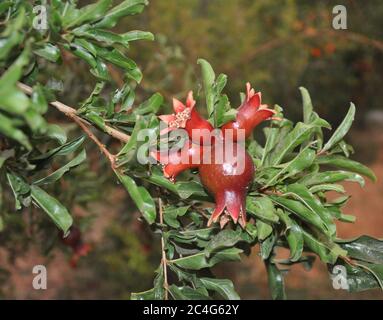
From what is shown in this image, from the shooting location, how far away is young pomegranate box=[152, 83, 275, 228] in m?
0.77

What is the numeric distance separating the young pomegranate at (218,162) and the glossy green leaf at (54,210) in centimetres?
16

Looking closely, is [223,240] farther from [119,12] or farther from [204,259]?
[119,12]

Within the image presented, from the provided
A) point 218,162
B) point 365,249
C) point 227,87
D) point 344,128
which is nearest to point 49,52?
point 218,162

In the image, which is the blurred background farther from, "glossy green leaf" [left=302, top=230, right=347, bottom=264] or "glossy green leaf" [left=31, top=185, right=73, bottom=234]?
"glossy green leaf" [left=302, top=230, right=347, bottom=264]

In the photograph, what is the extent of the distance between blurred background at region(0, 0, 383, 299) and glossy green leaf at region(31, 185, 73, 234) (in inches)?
23.4

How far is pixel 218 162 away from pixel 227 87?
2415 millimetres

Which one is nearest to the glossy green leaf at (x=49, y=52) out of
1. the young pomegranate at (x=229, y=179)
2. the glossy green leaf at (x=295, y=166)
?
the young pomegranate at (x=229, y=179)

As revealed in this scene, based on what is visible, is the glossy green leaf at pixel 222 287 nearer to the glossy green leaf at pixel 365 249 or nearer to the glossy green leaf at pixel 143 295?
the glossy green leaf at pixel 143 295

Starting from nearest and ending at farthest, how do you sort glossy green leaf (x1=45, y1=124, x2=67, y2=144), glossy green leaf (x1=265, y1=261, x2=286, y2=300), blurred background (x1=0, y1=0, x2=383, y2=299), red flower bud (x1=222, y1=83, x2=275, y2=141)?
glossy green leaf (x1=45, y1=124, x2=67, y2=144)
red flower bud (x1=222, y1=83, x2=275, y2=141)
glossy green leaf (x1=265, y1=261, x2=286, y2=300)
blurred background (x1=0, y1=0, x2=383, y2=299)

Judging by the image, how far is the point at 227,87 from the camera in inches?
124

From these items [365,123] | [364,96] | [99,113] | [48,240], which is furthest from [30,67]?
[365,123]

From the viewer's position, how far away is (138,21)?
7.86 ft

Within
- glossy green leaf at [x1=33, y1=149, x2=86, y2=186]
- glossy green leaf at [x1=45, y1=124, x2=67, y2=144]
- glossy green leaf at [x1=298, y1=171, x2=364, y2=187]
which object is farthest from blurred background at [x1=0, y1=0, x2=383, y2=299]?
glossy green leaf at [x1=298, y1=171, x2=364, y2=187]

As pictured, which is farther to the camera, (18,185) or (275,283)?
(275,283)
